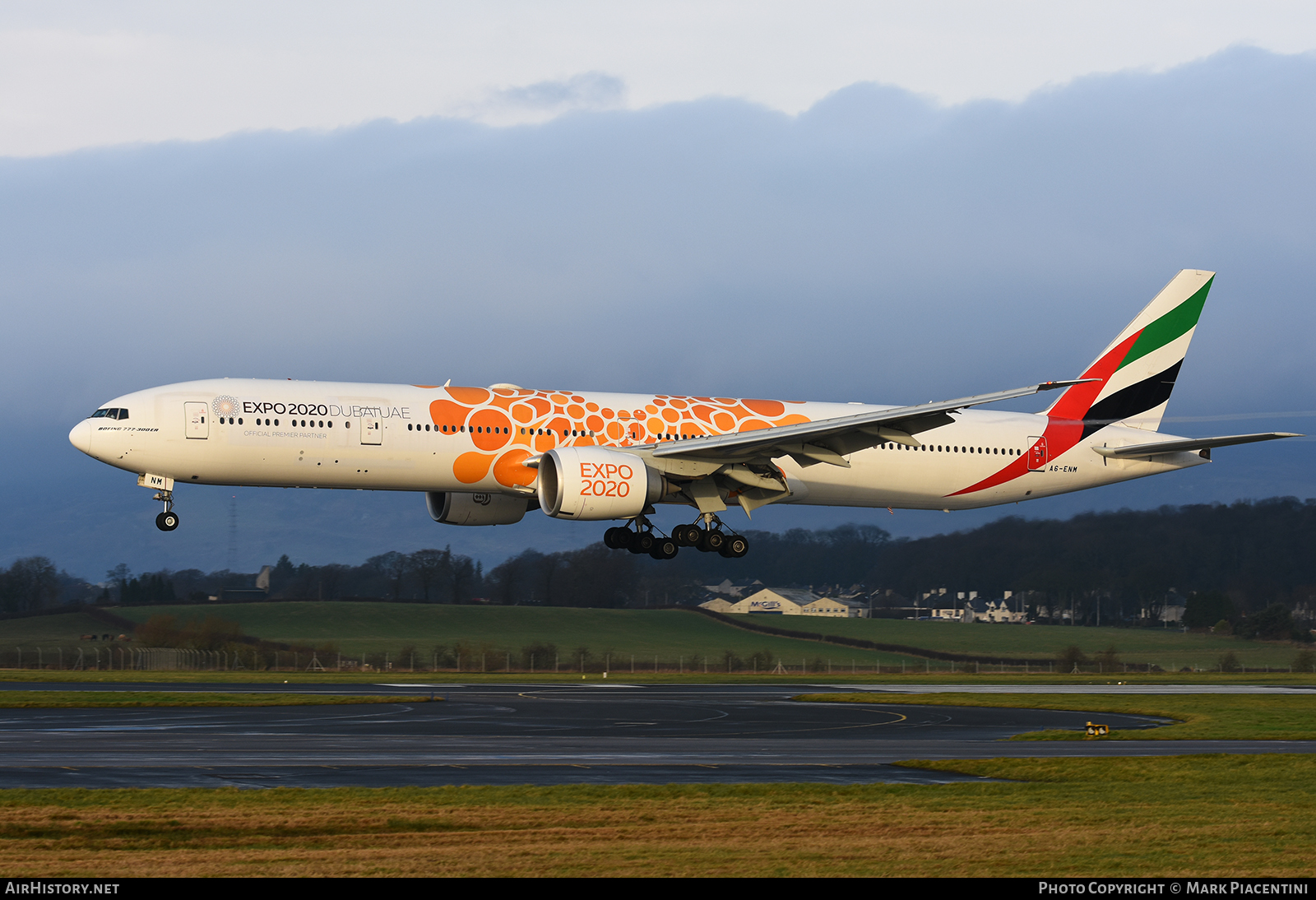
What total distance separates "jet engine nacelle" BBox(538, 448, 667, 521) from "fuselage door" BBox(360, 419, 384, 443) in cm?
455

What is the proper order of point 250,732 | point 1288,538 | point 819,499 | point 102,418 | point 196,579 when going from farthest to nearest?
1. point 196,579
2. point 1288,538
3. point 819,499
4. point 102,418
5. point 250,732

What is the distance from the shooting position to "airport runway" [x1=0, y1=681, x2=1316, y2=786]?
866 inches

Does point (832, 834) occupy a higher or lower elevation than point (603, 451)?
lower

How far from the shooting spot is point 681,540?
4328 cm

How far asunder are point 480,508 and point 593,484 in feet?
24.8

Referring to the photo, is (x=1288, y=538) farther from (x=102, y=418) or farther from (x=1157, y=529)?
(x=102, y=418)

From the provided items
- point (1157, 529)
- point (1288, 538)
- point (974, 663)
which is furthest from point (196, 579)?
point (1288, 538)

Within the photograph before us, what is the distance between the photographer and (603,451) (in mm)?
39531

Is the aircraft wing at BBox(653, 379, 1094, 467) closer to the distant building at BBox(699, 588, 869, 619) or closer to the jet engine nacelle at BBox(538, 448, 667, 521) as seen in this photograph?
the jet engine nacelle at BBox(538, 448, 667, 521)

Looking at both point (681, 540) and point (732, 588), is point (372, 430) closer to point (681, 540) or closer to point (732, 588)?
point (681, 540)

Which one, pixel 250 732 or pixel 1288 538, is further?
pixel 1288 538

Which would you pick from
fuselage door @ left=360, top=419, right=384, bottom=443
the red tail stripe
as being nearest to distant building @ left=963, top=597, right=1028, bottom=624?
the red tail stripe
